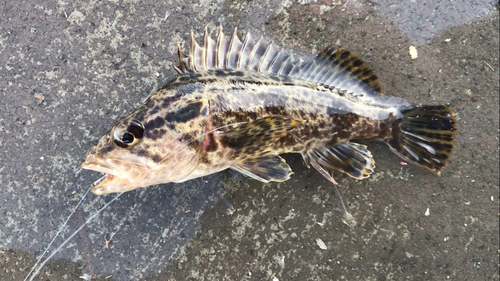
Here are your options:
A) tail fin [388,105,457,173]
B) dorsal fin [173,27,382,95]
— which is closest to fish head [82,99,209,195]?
dorsal fin [173,27,382,95]

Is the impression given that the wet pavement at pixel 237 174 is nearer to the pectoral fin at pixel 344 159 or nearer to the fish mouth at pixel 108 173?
the pectoral fin at pixel 344 159

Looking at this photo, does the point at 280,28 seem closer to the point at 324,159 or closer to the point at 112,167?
the point at 324,159

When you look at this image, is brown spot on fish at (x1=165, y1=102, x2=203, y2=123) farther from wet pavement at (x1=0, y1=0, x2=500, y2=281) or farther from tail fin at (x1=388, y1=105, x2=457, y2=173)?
tail fin at (x1=388, y1=105, x2=457, y2=173)

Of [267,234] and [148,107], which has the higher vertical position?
[148,107]

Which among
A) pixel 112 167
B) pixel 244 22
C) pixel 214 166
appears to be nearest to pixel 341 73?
pixel 244 22

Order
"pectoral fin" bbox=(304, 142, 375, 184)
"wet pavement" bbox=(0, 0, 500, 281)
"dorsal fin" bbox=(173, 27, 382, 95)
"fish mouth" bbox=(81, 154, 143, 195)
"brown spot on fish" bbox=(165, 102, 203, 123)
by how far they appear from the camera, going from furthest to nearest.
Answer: "wet pavement" bbox=(0, 0, 500, 281) → "pectoral fin" bbox=(304, 142, 375, 184) → "dorsal fin" bbox=(173, 27, 382, 95) → "brown spot on fish" bbox=(165, 102, 203, 123) → "fish mouth" bbox=(81, 154, 143, 195)

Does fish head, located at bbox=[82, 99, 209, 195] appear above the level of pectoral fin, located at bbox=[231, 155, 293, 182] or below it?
above
